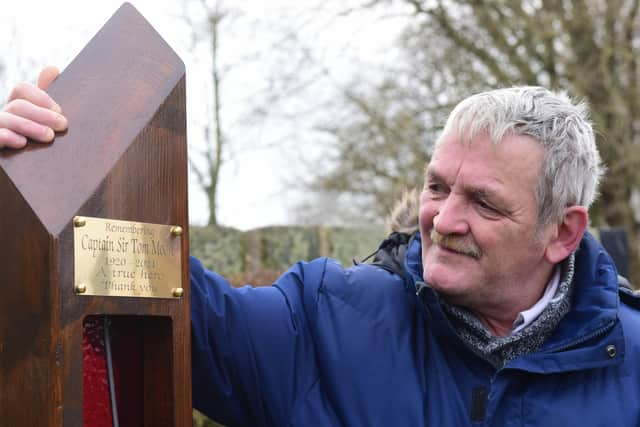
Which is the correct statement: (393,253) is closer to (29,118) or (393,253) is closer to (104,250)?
(104,250)

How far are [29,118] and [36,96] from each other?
7 centimetres

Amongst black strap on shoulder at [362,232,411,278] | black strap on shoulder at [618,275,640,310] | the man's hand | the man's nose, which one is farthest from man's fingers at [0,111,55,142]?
black strap on shoulder at [618,275,640,310]

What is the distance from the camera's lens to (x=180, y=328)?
198cm

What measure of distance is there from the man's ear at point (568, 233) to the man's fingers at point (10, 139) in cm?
160

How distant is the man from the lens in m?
2.34

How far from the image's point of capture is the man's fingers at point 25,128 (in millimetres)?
1730

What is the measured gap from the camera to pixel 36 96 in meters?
1.79

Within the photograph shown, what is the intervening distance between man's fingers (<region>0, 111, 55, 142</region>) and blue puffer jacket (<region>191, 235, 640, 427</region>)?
0.63 meters

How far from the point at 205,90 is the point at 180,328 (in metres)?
12.1

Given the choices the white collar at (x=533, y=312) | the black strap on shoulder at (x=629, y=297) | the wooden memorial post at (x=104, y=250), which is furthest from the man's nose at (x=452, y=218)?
the wooden memorial post at (x=104, y=250)

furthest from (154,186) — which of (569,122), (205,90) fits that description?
(205,90)

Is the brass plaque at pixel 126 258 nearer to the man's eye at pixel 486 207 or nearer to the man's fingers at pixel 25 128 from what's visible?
the man's fingers at pixel 25 128

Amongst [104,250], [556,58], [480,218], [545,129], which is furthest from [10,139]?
[556,58]

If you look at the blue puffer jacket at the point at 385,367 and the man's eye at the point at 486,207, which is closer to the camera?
the blue puffer jacket at the point at 385,367
